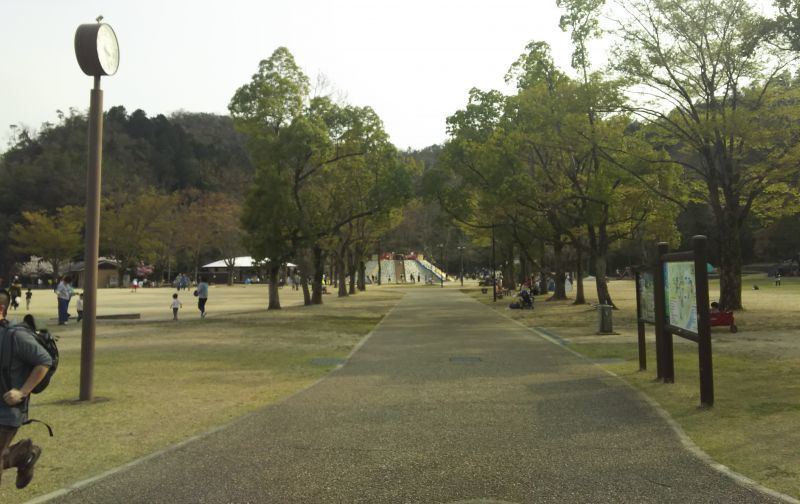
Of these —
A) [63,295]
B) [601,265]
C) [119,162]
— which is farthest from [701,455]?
[119,162]

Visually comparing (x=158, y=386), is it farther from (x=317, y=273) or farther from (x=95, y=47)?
(x=317, y=273)

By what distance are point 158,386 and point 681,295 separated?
7.36 meters

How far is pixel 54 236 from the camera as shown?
7281 centimetres

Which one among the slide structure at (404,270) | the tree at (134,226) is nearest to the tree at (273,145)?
the tree at (134,226)

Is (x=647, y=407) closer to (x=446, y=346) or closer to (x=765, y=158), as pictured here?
(x=446, y=346)

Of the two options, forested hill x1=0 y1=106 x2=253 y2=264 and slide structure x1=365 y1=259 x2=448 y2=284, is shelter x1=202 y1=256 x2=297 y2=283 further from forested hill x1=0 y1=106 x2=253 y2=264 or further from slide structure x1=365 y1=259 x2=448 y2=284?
slide structure x1=365 y1=259 x2=448 y2=284

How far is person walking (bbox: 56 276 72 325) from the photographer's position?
20047mm

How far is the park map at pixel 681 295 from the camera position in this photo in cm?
786

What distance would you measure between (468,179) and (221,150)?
299 feet

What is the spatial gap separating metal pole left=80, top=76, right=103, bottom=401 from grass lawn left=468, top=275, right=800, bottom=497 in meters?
6.98

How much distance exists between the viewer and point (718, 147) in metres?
21.0

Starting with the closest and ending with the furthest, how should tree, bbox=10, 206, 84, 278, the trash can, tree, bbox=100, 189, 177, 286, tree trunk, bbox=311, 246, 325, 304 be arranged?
the trash can < tree trunk, bbox=311, 246, 325, 304 < tree, bbox=100, 189, 177, 286 < tree, bbox=10, 206, 84, 278

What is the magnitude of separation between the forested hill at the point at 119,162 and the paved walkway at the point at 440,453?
73.8 meters

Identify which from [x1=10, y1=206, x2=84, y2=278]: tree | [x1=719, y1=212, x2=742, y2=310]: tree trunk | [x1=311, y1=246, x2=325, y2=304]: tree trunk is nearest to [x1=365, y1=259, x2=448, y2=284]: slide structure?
[x1=10, y1=206, x2=84, y2=278]: tree
